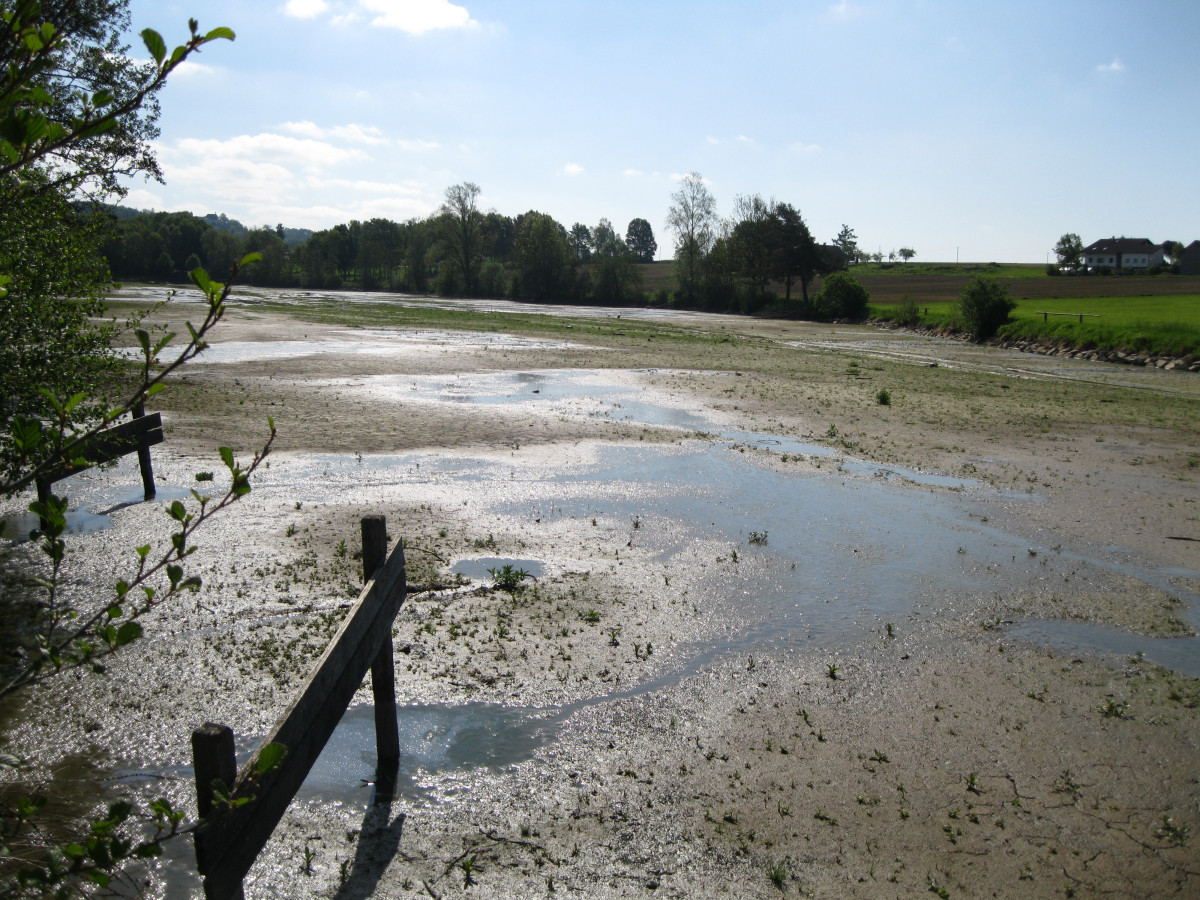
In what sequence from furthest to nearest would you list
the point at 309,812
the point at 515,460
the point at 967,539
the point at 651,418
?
the point at 651,418
the point at 515,460
the point at 967,539
the point at 309,812

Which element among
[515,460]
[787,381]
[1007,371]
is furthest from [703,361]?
[515,460]

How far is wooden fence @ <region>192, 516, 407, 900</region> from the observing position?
10.3ft

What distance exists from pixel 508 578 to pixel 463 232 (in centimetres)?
11264

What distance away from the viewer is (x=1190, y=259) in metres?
132

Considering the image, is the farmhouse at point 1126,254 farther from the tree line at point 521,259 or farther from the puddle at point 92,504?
the puddle at point 92,504

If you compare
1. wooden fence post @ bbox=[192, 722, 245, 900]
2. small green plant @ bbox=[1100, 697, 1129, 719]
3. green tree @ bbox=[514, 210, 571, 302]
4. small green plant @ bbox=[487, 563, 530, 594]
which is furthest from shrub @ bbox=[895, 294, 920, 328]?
wooden fence post @ bbox=[192, 722, 245, 900]

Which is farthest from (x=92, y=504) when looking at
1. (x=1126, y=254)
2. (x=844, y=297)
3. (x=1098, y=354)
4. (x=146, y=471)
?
(x=1126, y=254)

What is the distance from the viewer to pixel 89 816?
5.34m

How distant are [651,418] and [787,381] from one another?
10.2m

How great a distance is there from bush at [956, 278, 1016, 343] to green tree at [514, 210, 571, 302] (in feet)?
194

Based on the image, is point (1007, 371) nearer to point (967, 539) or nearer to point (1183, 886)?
point (967, 539)

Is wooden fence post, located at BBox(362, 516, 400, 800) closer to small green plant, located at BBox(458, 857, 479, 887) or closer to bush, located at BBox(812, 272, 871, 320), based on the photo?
small green plant, located at BBox(458, 857, 479, 887)

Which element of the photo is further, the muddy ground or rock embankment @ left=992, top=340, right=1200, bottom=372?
Result: rock embankment @ left=992, top=340, right=1200, bottom=372

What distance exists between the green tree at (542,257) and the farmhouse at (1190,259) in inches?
3894
